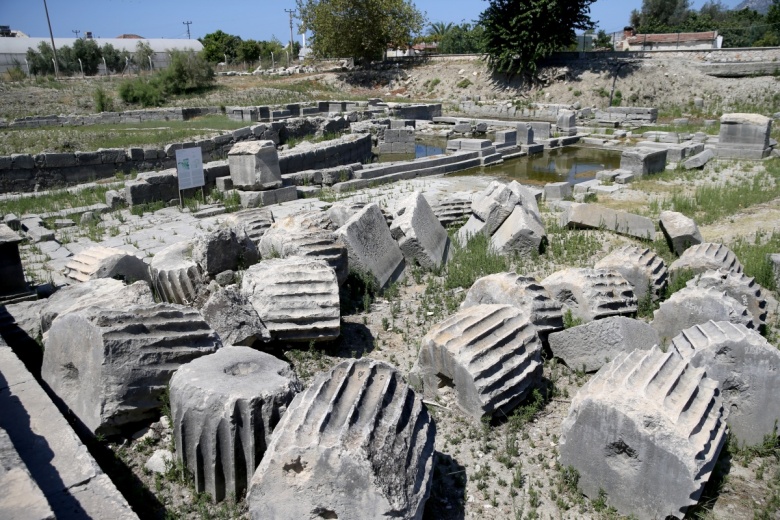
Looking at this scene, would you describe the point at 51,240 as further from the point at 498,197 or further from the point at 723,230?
the point at 723,230

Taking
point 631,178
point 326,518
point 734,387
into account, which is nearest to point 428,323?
point 734,387

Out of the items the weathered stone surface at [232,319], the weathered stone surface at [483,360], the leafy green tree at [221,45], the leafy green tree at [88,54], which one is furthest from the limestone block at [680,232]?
the leafy green tree at [221,45]

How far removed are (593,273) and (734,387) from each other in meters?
1.93

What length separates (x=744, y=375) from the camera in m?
4.43

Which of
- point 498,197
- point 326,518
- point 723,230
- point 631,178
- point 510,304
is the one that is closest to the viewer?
point 326,518

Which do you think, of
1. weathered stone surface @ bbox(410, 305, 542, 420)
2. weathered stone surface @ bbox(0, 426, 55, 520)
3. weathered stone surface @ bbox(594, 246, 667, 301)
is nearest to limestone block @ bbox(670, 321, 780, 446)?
weathered stone surface @ bbox(410, 305, 542, 420)

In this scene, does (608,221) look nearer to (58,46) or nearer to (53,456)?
(53,456)

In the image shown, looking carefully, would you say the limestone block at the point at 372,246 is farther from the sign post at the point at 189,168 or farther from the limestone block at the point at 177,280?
the sign post at the point at 189,168

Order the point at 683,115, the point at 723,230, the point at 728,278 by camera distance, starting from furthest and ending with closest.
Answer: the point at 683,115 < the point at 723,230 < the point at 728,278

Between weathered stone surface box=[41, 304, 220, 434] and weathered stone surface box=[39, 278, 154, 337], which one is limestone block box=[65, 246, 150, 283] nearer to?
weathered stone surface box=[39, 278, 154, 337]

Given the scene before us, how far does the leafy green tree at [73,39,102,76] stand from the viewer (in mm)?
48125

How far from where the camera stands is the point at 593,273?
6.15 m

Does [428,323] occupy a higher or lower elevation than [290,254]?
lower

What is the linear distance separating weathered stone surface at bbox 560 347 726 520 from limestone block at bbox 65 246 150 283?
5308 mm
